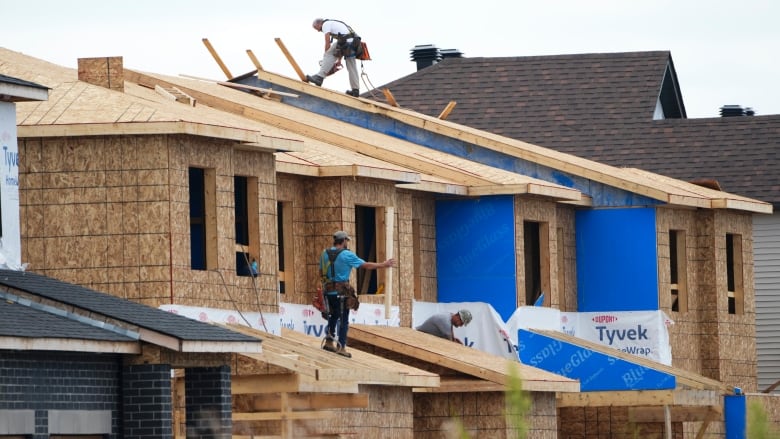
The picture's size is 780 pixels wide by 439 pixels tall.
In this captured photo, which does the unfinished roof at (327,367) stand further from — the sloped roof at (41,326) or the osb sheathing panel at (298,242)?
the sloped roof at (41,326)

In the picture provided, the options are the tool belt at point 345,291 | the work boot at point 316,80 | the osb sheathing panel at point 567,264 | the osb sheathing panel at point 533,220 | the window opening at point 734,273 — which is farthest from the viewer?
the work boot at point 316,80

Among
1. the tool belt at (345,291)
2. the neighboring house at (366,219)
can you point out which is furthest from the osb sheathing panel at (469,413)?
the tool belt at (345,291)

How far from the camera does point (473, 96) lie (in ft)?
145

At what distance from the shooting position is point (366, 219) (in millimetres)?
27938

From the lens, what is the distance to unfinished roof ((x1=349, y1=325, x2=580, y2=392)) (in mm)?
24172

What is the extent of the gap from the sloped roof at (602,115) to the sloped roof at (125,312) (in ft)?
73.7

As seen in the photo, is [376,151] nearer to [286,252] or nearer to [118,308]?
[286,252]

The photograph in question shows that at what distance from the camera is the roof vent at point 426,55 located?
161 ft

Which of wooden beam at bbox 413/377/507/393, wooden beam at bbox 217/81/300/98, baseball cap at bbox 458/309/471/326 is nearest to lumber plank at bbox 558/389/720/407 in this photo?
baseball cap at bbox 458/309/471/326

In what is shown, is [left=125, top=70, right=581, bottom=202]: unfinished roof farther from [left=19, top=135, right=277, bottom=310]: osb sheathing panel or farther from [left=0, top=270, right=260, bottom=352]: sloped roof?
[left=0, top=270, right=260, bottom=352]: sloped roof

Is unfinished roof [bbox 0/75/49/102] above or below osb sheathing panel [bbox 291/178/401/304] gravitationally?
above

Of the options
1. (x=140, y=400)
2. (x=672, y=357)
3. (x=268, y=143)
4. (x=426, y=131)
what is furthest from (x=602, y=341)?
(x=140, y=400)

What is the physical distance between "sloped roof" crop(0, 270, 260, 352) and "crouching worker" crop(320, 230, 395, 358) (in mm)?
2393

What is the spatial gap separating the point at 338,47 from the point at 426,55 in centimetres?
1617
